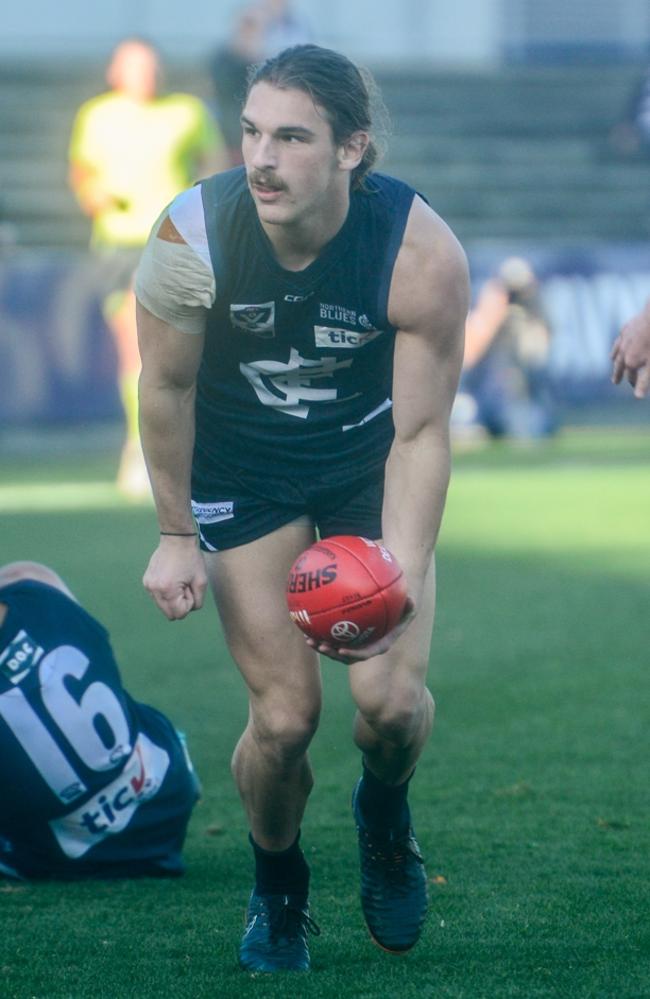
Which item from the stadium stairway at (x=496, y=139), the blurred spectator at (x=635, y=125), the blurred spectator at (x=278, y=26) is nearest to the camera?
the blurred spectator at (x=278, y=26)

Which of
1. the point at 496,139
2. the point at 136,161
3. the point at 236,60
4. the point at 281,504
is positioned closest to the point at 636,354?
the point at 281,504

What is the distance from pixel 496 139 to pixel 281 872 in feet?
63.2

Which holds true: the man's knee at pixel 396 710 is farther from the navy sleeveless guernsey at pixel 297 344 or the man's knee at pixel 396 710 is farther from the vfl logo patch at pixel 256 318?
the vfl logo patch at pixel 256 318

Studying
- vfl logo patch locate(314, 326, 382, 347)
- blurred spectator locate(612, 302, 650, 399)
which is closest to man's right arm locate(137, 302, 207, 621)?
vfl logo patch locate(314, 326, 382, 347)

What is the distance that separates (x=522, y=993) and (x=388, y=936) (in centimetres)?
42

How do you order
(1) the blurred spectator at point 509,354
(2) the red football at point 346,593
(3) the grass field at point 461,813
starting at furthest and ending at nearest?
(1) the blurred spectator at point 509,354 → (3) the grass field at point 461,813 → (2) the red football at point 346,593

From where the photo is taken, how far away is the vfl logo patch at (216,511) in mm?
4418

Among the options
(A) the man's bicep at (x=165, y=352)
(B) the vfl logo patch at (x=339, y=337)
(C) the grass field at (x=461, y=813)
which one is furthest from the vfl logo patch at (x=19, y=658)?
(B) the vfl logo patch at (x=339, y=337)

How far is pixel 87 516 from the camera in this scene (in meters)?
12.0

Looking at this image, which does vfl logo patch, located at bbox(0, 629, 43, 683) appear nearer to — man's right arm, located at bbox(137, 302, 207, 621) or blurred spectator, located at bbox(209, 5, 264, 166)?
man's right arm, located at bbox(137, 302, 207, 621)

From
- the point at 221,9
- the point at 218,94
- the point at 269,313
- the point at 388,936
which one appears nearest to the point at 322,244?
the point at 269,313

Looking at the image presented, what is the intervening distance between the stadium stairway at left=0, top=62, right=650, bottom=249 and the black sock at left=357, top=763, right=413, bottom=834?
56.9ft

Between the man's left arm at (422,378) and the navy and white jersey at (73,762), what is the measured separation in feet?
3.12

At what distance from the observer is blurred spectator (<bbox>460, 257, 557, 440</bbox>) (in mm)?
17062
